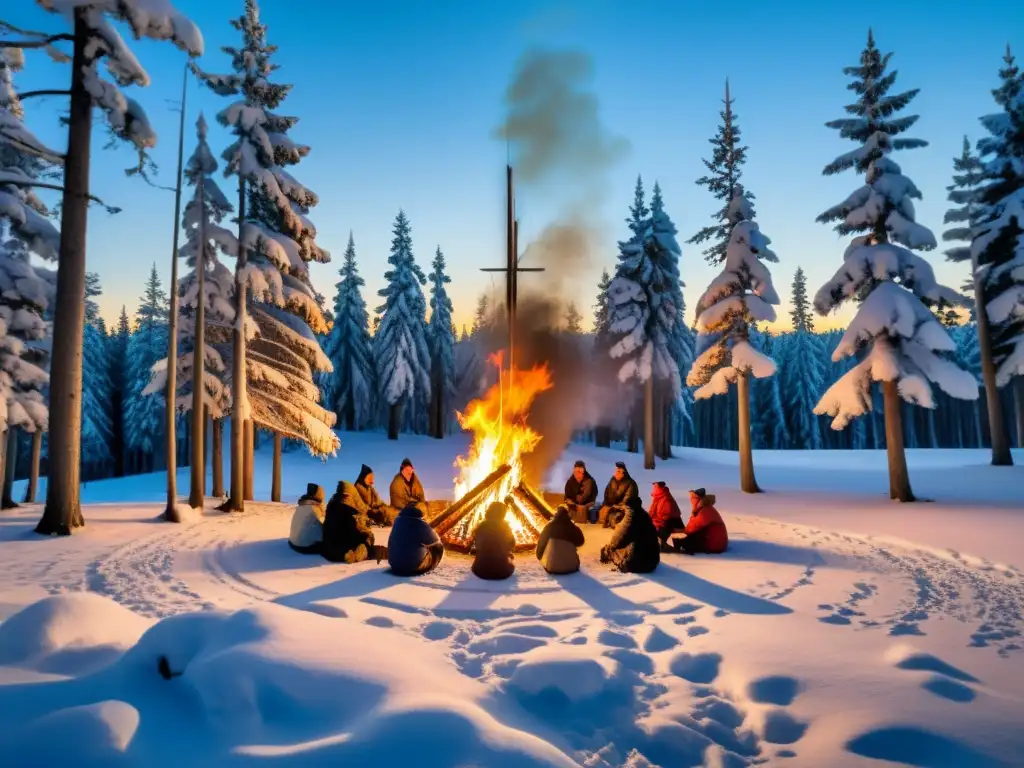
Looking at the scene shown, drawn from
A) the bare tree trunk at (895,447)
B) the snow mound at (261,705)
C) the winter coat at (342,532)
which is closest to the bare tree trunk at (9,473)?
the winter coat at (342,532)

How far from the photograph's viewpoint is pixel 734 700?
462 centimetres

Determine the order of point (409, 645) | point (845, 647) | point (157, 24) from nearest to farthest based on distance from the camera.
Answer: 1. point (409, 645)
2. point (845, 647)
3. point (157, 24)

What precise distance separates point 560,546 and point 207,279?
1340cm

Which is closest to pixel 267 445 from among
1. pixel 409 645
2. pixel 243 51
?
pixel 243 51

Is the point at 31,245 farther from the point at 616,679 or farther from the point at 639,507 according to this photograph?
the point at 616,679

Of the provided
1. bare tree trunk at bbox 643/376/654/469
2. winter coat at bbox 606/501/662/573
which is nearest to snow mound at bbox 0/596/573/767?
winter coat at bbox 606/501/662/573

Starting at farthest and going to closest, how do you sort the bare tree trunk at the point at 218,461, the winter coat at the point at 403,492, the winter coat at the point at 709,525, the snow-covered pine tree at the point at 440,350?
the snow-covered pine tree at the point at 440,350 < the bare tree trunk at the point at 218,461 < the winter coat at the point at 403,492 < the winter coat at the point at 709,525

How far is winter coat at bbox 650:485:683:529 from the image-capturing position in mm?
11180

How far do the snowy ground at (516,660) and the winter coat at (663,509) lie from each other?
1245 mm

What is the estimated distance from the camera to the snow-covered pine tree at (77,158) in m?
11.1

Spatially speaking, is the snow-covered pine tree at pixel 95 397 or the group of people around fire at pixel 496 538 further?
the snow-covered pine tree at pixel 95 397

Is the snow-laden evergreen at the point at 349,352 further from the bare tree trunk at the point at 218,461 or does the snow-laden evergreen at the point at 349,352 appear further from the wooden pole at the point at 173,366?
the wooden pole at the point at 173,366

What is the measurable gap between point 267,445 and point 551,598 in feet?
121

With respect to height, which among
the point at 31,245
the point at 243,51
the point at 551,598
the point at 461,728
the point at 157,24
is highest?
the point at 243,51
